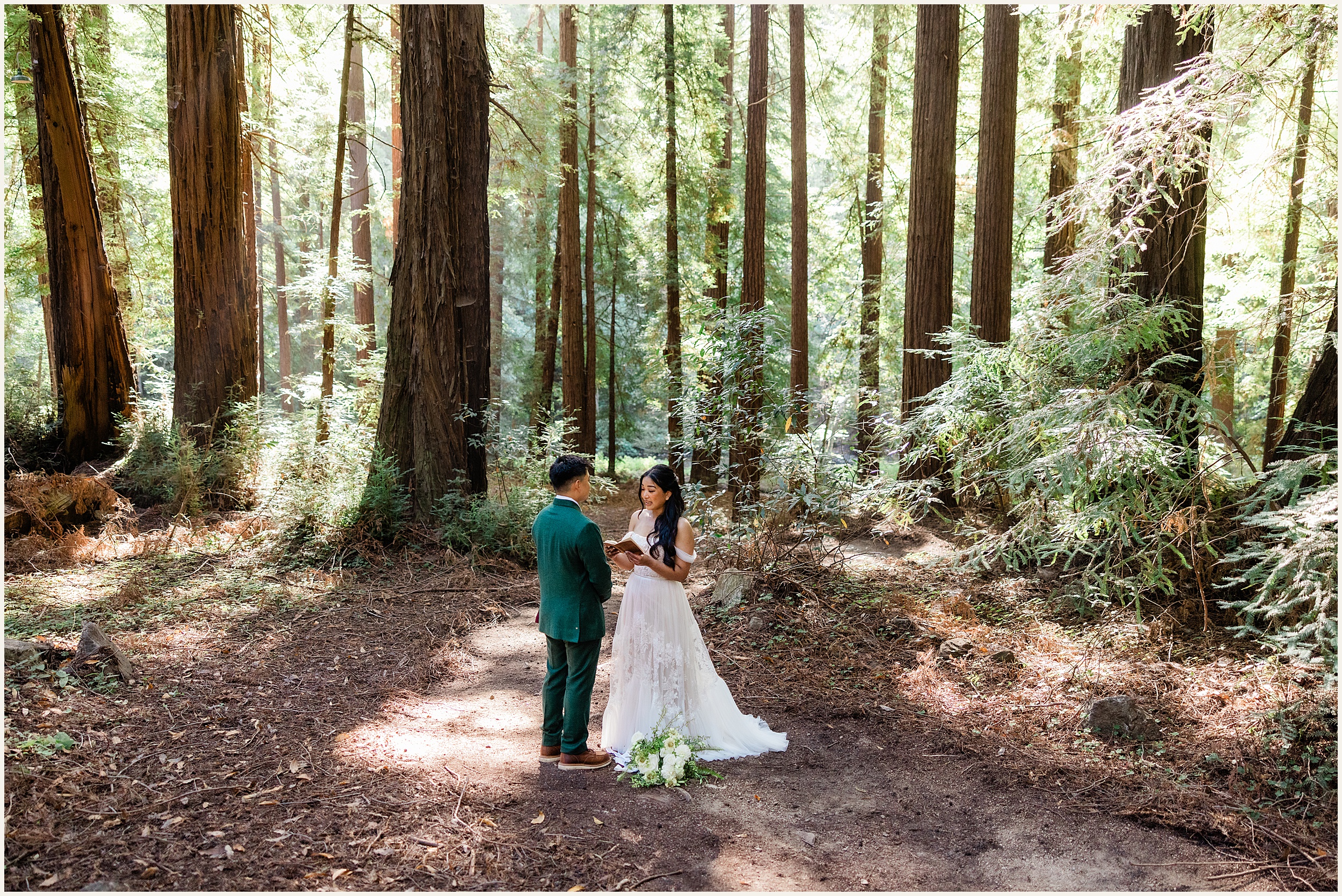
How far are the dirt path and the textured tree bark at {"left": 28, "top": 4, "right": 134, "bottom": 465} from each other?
864 centimetres

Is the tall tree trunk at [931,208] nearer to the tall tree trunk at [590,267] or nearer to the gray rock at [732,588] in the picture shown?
the gray rock at [732,588]

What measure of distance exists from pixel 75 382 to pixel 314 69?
7755 mm

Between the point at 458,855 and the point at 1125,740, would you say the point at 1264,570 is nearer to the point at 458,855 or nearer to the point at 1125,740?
the point at 1125,740

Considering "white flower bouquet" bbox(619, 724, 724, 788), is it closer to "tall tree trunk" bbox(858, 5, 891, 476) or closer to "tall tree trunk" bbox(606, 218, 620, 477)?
"tall tree trunk" bbox(858, 5, 891, 476)

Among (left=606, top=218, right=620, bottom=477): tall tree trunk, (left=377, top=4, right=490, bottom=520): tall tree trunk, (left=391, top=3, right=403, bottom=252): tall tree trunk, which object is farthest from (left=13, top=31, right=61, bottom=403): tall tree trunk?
(left=606, top=218, right=620, bottom=477): tall tree trunk

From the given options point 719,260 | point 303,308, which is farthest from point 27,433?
point 719,260

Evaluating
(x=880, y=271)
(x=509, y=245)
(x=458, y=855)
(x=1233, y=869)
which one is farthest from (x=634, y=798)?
(x=509, y=245)

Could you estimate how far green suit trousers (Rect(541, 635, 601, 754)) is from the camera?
4.55 metres

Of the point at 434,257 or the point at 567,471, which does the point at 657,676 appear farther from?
the point at 434,257

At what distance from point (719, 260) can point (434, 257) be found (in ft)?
30.1

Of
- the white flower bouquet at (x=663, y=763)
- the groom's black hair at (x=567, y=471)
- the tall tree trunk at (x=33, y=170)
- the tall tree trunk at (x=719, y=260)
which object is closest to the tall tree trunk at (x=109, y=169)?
the tall tree trunk at (x=33, y=170)

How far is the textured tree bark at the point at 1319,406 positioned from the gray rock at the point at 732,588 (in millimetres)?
4306

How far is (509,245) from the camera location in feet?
83.8

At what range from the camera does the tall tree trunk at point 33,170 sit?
11.5 metres
